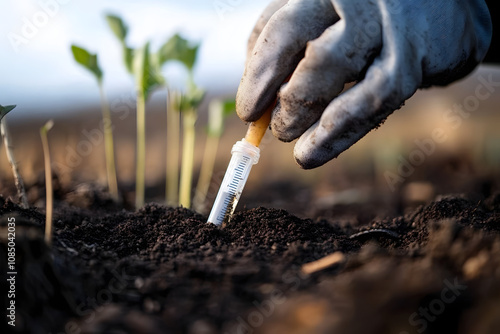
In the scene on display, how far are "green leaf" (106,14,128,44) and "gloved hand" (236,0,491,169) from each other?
97cm

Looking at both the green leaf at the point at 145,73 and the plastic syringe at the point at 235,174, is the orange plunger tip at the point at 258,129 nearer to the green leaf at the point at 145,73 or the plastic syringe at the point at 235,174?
the plastic syringe at the point at 235,174

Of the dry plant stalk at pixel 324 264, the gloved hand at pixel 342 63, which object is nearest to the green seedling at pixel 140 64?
the gloved hand at pixel 342 63

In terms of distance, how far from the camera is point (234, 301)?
74 centimetres

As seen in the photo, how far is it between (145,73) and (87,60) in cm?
26

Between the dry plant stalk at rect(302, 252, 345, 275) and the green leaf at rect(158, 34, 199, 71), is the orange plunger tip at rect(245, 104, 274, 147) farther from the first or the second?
the green leaf at rect(158, 34, 199, 71)

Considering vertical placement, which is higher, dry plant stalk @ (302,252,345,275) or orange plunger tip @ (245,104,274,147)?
orange plunger tip @ (245,104,274,147)

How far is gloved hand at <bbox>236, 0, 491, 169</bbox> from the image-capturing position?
1157 mm

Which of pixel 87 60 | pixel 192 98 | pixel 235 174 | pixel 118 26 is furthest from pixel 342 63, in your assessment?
pixel 118 26

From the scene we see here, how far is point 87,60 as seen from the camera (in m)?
1.81

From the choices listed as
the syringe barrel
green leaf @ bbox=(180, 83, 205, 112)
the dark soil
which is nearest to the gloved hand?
the syringe barrel

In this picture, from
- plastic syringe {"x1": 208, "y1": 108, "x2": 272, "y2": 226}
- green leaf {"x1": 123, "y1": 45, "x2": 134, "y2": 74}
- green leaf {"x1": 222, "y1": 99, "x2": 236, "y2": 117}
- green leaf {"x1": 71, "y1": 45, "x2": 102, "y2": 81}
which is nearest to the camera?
plastic syringe {"x1": 208, "y1": 108, "x2": 272, "y2": 226}

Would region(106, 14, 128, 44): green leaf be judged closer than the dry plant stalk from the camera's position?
No

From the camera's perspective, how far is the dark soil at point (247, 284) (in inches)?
25.4

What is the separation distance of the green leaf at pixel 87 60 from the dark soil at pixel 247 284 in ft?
2.76
